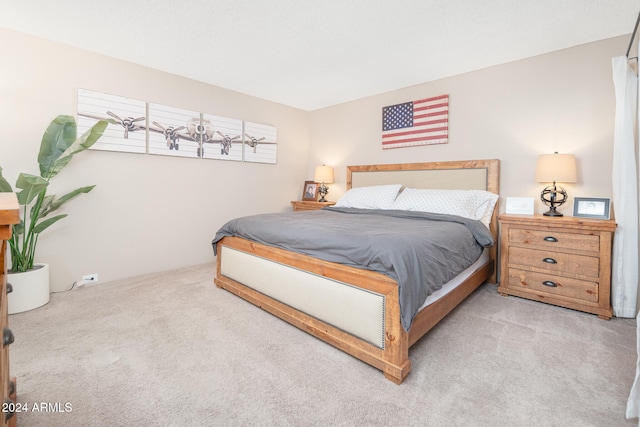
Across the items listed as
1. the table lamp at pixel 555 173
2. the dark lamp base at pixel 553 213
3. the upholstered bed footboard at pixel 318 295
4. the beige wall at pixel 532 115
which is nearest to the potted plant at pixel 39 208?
the upholstered bed footboard at pixel 318 295

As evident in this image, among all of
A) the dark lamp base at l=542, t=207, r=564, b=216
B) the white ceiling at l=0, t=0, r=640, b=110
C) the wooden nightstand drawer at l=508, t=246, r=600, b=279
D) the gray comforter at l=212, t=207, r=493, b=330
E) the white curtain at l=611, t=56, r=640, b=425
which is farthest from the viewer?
the dark lamp base at l=542, t=207, r=564, b=216

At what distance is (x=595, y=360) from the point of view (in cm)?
181

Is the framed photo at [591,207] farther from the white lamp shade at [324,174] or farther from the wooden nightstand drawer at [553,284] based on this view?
the white lamp shade at [324,174]

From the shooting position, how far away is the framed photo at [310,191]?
4.89 m

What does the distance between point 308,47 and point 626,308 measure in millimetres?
3493

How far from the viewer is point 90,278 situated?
10.1ft

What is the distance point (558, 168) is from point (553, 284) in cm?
103

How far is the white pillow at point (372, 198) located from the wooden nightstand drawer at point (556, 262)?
1342 mm

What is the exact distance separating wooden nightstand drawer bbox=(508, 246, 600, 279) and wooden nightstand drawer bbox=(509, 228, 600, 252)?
0.06 m

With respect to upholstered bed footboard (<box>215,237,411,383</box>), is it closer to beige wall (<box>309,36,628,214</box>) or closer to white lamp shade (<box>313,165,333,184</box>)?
white lamp shade (<box>313,165,333,184</box>)

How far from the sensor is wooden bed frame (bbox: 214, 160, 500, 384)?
1641mm

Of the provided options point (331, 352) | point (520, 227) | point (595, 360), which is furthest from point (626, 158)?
point (331, 352)

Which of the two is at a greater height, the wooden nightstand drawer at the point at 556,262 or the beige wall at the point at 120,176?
the beige wall at the point at 120,176

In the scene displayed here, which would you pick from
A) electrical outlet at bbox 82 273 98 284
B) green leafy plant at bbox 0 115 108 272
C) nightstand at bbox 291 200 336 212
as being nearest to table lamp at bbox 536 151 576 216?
nightstand at bbox 291 200 336 212
